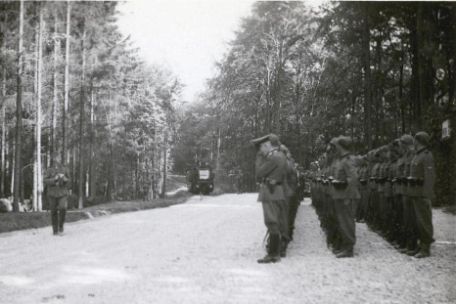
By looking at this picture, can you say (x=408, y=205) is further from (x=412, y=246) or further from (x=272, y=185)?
→ (x=272, y=185)

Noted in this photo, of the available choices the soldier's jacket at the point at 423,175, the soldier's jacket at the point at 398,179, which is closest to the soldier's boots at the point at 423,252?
the soldier's jacket at the point at 423,175

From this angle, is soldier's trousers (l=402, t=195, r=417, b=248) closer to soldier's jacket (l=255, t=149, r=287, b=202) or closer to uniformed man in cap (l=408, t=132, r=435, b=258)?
uniformed man in cap (l=408, t=132, r=435, b=258)

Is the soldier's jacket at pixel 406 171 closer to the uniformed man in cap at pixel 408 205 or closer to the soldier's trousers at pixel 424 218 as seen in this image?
the uniformed man in cap at pixel 408 205

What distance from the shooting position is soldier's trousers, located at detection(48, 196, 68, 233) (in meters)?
13.4

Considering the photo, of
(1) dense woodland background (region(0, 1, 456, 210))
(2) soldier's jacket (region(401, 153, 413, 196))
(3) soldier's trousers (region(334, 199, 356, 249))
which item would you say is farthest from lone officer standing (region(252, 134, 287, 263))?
(1) dense woodland background (region(0, 1, 456, 210))

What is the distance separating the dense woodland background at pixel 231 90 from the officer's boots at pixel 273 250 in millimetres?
5418

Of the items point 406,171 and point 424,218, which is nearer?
point 424,218

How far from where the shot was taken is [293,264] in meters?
8.72

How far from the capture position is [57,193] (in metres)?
13.7

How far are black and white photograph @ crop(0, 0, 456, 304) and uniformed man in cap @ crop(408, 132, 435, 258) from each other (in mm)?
25

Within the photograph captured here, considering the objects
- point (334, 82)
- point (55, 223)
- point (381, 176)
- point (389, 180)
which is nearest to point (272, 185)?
point (389, 180)

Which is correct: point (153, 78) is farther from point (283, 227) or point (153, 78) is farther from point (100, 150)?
point (283, 227)

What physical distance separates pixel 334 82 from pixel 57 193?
54.6 feet

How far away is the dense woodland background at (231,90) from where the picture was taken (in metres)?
19.7
